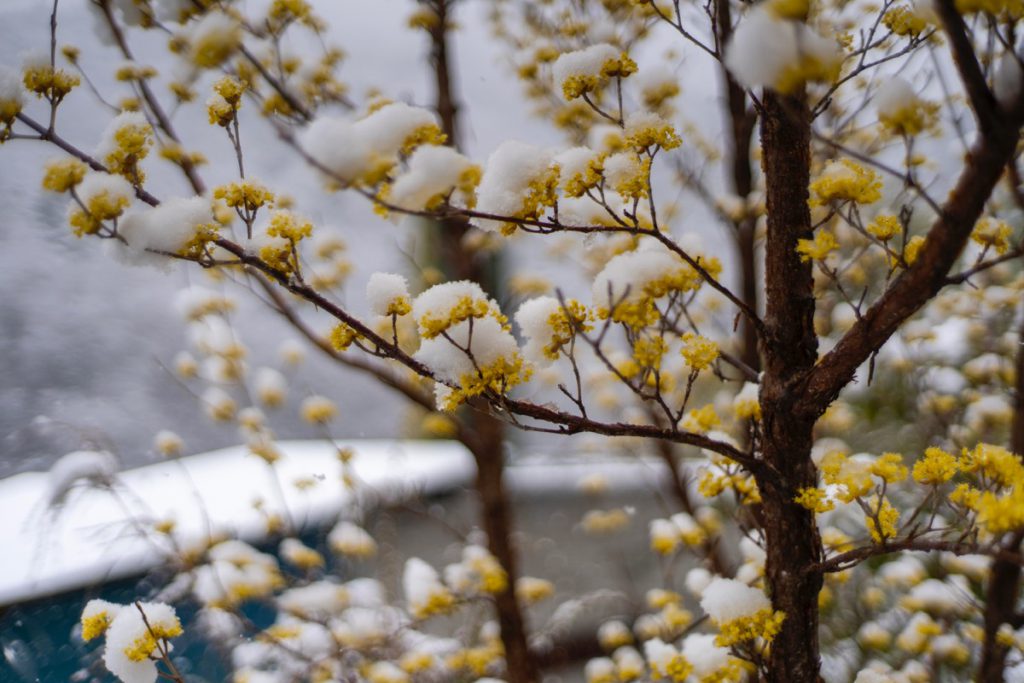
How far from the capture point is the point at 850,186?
729mm

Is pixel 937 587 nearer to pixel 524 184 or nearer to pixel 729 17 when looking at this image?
pixel 729 17

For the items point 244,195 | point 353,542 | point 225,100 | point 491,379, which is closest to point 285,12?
point 225,100

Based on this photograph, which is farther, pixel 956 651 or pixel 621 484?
pixel 621 484

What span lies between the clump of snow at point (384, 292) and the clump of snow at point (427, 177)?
0.18 metres

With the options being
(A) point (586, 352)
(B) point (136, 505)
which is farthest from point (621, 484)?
(B) point (136, 505)

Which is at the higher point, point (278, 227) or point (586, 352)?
point (586, 352)

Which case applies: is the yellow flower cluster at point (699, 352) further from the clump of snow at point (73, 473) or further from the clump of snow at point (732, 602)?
the clump of snow at point (73, 473)

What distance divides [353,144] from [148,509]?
1.66 m

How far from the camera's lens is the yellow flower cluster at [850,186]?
729 millimetres

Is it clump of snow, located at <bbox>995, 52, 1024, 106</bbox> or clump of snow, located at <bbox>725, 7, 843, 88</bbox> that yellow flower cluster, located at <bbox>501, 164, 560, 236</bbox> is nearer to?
clump of snow, located at <bbox>725, 7, 843, 88</bbox>

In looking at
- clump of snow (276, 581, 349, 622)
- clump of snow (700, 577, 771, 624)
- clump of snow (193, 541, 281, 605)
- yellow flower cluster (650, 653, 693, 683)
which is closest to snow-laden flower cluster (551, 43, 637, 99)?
clump of snow (700, 577, 771, 624)

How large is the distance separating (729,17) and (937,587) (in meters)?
1.85

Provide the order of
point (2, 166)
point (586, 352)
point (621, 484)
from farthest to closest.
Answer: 1. point (621, 484)
2. point (586, 352)
3. point (2, 166)

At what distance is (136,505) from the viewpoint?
1.88 metres
